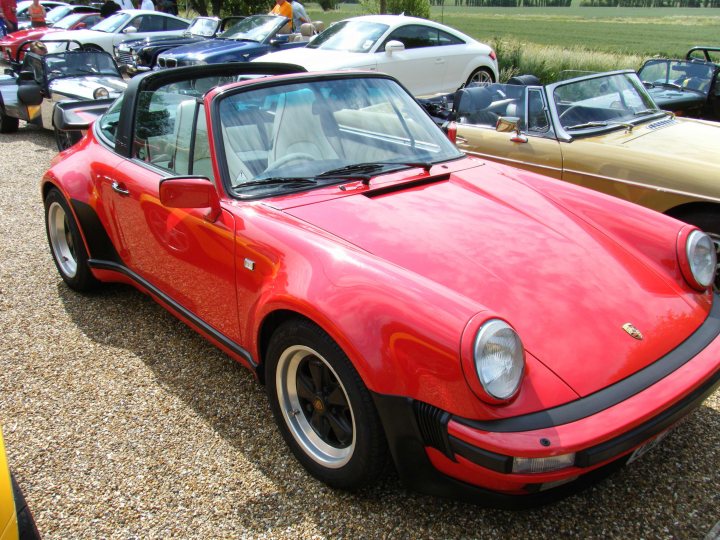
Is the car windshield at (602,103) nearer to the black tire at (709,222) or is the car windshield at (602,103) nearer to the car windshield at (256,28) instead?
the black tire at (709,222)

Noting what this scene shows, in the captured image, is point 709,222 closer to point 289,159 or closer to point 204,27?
point 289,159

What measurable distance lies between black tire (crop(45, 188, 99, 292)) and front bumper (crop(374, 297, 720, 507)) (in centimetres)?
265

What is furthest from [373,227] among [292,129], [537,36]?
[537,36]

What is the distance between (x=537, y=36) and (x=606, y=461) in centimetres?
3491

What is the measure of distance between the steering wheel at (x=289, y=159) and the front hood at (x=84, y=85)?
5.84 m

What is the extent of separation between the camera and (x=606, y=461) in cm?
180

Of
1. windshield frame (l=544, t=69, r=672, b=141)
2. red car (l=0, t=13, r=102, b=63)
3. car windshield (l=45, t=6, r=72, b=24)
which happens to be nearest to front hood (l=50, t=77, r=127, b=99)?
windshield frame (l=544, t=69, r=672, b=141)

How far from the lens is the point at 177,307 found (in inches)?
122

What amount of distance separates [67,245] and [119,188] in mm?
1091

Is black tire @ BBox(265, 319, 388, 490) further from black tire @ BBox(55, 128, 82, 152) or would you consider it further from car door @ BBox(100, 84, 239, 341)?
black tire @ BBox(55, 128, 82, 152)

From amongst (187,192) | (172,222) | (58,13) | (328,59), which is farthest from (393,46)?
(58,13)

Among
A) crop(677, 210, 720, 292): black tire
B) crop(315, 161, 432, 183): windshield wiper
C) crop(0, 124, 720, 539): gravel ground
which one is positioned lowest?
crop(0, 124, 720, 539): gravel ground

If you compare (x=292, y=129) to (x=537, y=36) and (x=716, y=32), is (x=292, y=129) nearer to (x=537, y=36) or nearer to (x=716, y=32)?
(x=537, y=36)

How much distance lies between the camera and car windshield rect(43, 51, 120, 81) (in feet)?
27.2
